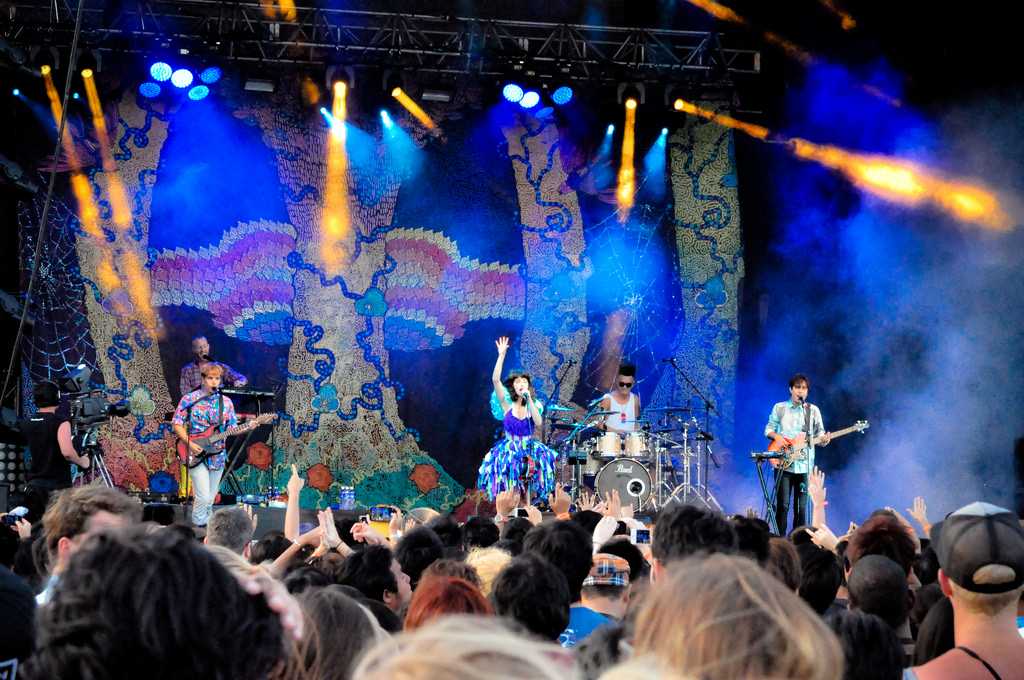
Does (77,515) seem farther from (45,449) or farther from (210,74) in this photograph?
(210,74)

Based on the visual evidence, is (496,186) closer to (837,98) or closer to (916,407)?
(837,98)

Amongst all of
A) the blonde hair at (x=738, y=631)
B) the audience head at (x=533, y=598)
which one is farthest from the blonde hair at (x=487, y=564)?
the blonde hair at (x=738, y=631)

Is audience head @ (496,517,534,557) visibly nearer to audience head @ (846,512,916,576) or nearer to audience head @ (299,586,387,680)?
audience head @ (846,512,916,576)

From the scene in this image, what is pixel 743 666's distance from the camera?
1.55m

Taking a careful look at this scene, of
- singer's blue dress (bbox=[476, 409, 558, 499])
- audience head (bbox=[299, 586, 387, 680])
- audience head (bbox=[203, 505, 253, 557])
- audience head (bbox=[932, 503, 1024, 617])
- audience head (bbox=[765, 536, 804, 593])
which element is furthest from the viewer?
singer's blue dress (bbox=[476, 409, 558, 499])

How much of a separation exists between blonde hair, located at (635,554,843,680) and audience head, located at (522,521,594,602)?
8.00 ft

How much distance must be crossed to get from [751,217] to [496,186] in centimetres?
333

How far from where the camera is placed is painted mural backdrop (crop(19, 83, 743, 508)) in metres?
14.9

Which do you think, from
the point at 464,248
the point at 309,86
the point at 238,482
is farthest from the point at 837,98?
the point at 238,482

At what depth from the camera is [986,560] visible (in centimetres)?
291

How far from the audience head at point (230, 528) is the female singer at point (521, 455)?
316 inches

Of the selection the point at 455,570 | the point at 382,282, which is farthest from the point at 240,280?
the point at 455,570

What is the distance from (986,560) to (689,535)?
104 cm

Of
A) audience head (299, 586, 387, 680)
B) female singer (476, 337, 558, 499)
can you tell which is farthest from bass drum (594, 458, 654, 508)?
audience head (299, 586, 387, 680)
